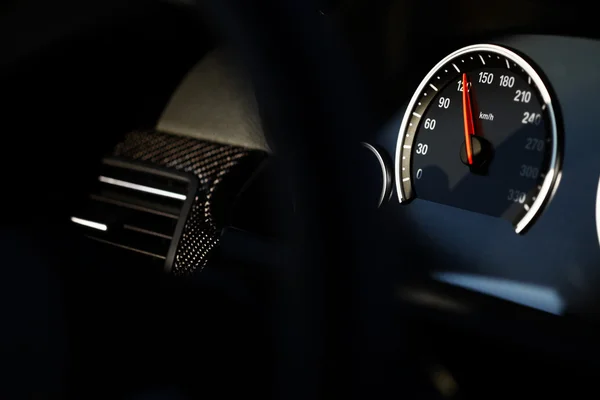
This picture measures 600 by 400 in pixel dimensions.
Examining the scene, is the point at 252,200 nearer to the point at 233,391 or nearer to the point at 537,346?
the point at 233,391

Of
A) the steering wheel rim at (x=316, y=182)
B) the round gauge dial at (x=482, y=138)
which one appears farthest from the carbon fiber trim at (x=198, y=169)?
the steering wheel rim at (x=316, y=182)

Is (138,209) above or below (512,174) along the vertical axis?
below

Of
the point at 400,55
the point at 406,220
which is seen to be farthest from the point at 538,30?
the point at 406,220

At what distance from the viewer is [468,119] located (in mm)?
1288

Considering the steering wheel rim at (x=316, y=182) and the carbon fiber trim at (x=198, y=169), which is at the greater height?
the steering wheel rim at (x=316, y=182)

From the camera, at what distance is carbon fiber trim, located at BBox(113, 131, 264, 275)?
125 cm

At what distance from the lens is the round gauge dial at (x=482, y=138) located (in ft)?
3.97

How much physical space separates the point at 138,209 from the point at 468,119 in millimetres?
520

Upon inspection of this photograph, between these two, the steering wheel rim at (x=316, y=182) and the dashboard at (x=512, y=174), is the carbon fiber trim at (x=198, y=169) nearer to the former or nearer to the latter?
the dashboard at (x=512, y=174)

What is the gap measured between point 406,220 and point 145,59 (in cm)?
50

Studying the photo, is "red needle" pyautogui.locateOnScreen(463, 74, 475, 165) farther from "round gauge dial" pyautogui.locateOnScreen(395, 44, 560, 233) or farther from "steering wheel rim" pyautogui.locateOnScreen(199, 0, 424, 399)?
"steering wheel rim" pyautogui.locateOnScreen(199, 0, 424, 399)

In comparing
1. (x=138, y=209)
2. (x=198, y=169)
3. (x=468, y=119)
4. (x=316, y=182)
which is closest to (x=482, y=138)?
(x=468, y=119)

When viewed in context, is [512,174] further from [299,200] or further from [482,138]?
[299,200]

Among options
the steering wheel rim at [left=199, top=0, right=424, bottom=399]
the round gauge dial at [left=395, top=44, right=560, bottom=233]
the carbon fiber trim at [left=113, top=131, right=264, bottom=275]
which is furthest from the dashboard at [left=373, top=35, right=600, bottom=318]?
the steering wheel rim at [left=199, top=0, right=424, bottom=399]
